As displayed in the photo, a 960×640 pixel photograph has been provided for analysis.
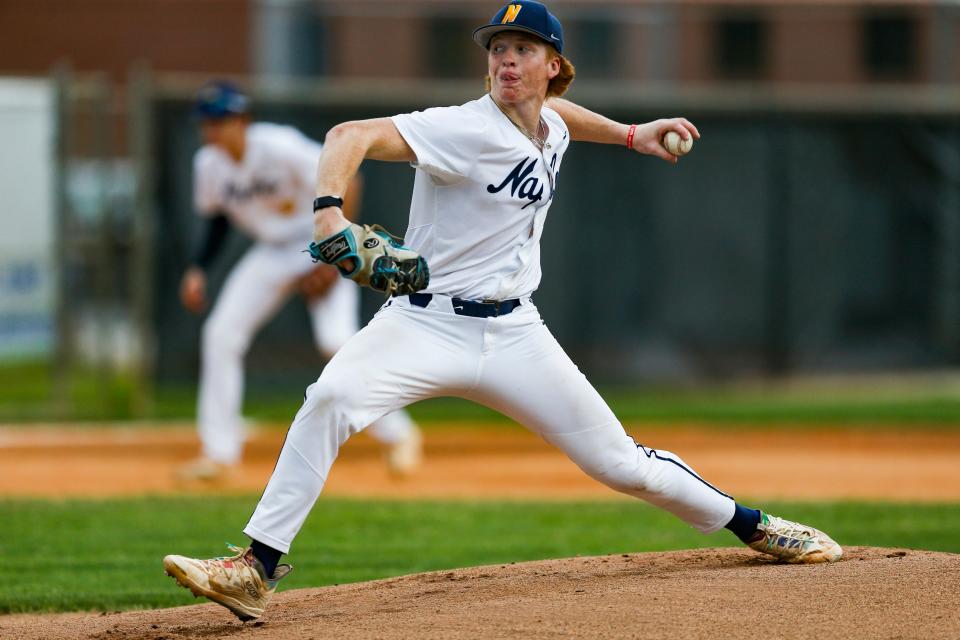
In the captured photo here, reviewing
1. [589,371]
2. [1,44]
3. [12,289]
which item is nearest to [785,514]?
[589,371]

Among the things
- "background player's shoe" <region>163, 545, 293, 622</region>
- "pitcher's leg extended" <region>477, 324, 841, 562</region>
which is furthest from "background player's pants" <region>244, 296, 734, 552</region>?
"background player's shoe" <region>163, 545, 293, 622</region>

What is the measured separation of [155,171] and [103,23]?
15.6 meters

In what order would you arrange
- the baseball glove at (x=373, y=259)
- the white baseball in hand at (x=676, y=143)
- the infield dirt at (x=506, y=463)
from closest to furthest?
the baseball glove at (x=373, y=259)
the white baseball in hand at (x=676, y=143)
the infield dirt at (x=506, y=463)

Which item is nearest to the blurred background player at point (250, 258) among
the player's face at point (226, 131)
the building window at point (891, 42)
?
the player's face at point (226, 131)

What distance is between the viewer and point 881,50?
17000 mm

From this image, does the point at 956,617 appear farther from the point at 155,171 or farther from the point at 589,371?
the point at 155,171

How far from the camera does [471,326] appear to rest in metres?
4.52

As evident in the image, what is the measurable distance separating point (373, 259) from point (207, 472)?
202 inches

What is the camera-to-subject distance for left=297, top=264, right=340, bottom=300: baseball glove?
8.58 m

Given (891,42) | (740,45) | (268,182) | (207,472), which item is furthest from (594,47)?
(207,472)

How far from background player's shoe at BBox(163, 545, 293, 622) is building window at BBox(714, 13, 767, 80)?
1330 cm

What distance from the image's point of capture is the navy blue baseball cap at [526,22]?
448cm

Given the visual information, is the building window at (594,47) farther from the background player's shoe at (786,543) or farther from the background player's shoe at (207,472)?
the background player's shoe at (786,543)

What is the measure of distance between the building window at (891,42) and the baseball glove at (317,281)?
401 inches
